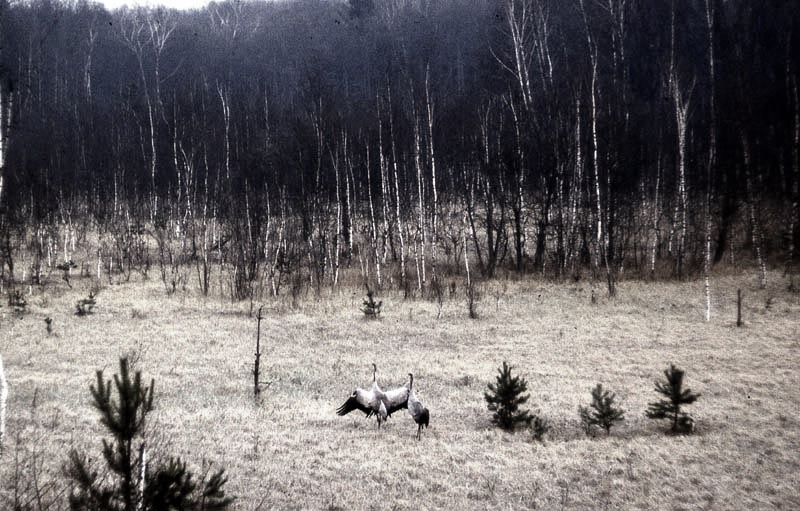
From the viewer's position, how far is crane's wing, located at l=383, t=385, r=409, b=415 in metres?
7.64

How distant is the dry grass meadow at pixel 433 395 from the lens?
5.88 metres

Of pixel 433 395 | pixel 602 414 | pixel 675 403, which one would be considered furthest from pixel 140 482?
pixel 675 403

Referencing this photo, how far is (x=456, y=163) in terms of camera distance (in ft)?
102

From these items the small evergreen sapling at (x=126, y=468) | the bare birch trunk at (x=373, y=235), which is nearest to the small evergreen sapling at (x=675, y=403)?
the small evergreen sapling at (x=126, y=468)

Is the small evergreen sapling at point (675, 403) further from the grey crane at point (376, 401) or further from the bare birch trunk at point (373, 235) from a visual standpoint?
the bare birch trunk at point (373, 235)

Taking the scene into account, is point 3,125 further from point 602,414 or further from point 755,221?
point 755,221

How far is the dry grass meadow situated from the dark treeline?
3720 mm

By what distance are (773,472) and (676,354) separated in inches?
229

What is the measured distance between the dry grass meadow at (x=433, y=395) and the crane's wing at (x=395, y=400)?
16.7 inches

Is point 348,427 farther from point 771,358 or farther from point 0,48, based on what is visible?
point 771,358

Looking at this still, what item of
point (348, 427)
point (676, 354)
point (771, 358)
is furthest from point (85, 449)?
point (771, 358)

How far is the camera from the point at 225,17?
62375 mm

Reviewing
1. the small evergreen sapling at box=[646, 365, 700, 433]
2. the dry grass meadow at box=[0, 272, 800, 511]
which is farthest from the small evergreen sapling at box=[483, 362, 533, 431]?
the small evergreen sapling at box=[646, 365, 700, 433]

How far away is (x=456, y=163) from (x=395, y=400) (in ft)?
81.4
